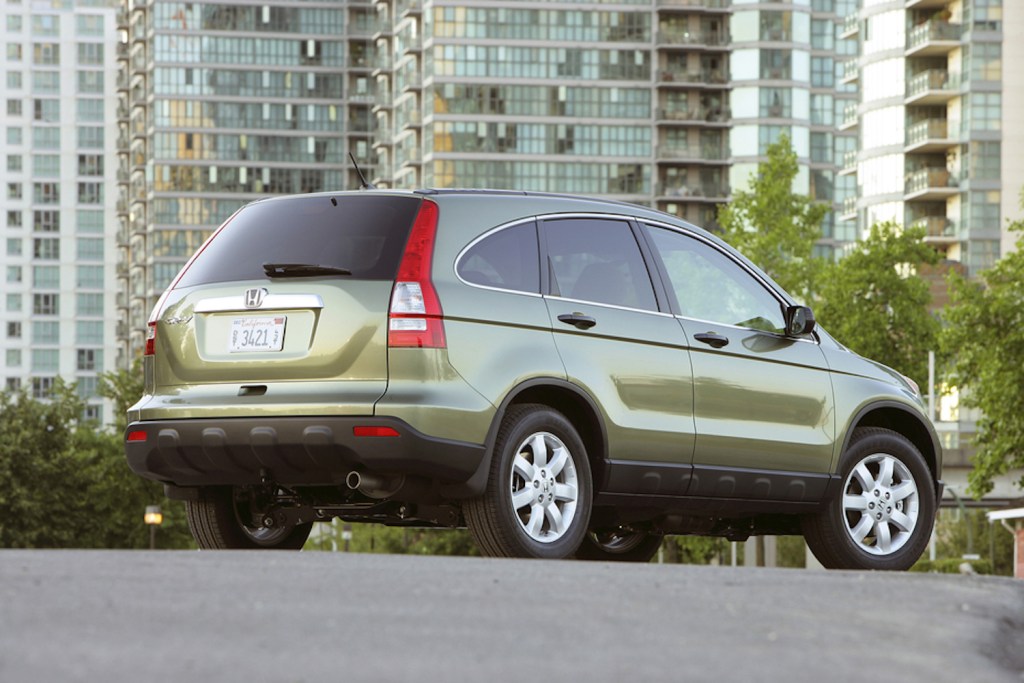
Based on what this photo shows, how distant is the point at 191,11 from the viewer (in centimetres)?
15388

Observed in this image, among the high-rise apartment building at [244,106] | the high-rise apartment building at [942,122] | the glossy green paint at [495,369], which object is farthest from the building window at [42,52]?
the glossy green paint at [495,369]

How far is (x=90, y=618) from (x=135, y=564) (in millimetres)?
1875

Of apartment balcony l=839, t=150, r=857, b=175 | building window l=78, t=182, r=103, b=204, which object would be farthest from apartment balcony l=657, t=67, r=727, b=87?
building window l=78, t=182, r=103, b=204

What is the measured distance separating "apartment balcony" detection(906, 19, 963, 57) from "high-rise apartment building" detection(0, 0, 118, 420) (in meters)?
90.8

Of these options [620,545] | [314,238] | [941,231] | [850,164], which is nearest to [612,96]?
[850,164]

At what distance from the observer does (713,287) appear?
11211 millimetres

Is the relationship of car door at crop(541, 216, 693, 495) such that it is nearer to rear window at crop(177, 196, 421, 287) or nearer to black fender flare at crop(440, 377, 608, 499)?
black fender flare at crop(440, 377, 608, 499)

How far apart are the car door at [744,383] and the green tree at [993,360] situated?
32.9 m

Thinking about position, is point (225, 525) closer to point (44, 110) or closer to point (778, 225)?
point (778, 225)

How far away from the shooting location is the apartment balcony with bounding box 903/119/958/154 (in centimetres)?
10212

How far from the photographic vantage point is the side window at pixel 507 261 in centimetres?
976

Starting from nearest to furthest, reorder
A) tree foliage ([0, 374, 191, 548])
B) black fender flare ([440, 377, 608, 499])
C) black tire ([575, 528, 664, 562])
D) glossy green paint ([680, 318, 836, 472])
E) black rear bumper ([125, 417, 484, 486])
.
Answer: black rear bumper ([125, 417, 484, 486]) < black fender flare ([440, 377, 608, 499]) < glossy green paint ([680, 318, 836, 472]) < black tire ([575, 528, 664, 562]) < tree foliage ([0, 374, 191, 548])

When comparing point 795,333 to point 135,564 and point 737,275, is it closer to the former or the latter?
point 737,275

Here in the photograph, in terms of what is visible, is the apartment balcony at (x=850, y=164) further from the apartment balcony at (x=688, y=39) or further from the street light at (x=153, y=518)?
the street light at (x=153, y=518)
